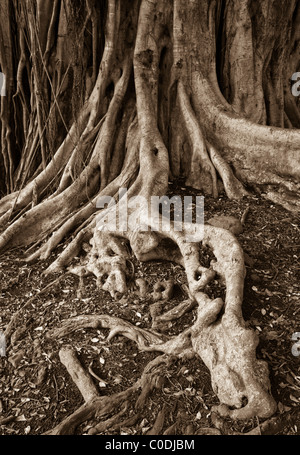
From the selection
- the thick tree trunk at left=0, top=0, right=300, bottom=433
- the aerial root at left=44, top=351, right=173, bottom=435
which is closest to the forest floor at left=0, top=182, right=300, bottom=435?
the aerial root at left=44, top=351, right=173, bottom=435

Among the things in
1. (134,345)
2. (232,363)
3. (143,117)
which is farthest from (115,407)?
(143,117)

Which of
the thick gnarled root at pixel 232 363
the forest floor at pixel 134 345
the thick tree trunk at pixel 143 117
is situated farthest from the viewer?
the thick tree trunk at pixel 143 117

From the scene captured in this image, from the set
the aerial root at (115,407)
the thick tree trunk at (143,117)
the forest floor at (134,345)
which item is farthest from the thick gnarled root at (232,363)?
the thick tree trunk at (143,117)

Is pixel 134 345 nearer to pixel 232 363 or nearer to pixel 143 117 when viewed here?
pixel 232 363

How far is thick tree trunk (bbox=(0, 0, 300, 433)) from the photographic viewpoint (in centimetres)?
338

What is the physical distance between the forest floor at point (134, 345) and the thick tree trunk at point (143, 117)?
20 cm

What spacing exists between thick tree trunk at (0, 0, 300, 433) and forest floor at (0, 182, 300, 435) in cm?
20

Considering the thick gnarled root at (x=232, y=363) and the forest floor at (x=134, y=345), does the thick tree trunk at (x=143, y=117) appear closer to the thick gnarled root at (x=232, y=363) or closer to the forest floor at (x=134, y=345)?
the forest floor at (x=134, y=345)

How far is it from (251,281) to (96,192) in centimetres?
188

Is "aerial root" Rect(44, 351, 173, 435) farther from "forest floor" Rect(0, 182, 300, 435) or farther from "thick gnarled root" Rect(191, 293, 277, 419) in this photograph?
"thick gnarled root" Rect(191, 293, 277, 419)

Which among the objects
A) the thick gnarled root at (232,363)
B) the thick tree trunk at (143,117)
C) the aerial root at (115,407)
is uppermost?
the thick tree trunk at (143,117)

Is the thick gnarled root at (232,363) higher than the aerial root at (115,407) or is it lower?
higher

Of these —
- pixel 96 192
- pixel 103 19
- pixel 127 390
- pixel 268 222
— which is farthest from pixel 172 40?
pixel 127 390

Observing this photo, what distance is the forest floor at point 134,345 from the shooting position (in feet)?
6.97
